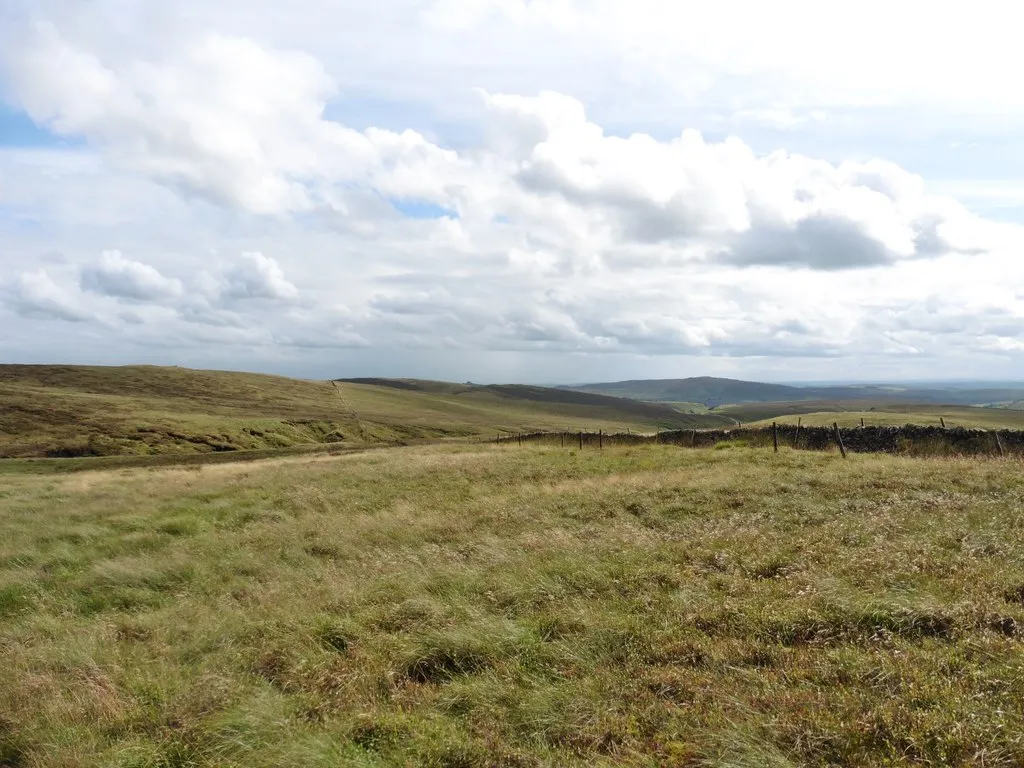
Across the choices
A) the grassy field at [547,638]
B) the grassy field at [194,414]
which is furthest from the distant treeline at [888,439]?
the grassy field at [194,414]

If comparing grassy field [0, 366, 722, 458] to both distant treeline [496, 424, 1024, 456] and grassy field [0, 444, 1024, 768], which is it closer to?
distant treeline [496, 424, 1024, 456]

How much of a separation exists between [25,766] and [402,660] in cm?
365


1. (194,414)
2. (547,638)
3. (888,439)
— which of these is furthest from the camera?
(194,414)

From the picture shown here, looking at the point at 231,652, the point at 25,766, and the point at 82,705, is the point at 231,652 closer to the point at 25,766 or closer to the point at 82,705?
the point at 82,705

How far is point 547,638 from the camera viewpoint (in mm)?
7852

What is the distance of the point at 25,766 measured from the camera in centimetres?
567

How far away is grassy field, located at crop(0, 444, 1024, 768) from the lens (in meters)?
5.40

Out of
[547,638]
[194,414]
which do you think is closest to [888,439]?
[547,638]

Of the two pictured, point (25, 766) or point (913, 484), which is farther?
point (913, 484)

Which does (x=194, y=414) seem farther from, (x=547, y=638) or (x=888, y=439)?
(x=547, y=638)

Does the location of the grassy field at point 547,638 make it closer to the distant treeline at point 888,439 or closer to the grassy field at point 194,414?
the distant treeline at point 888,439

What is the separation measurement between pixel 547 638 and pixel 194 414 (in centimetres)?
10007

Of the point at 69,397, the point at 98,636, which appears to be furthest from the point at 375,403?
the point at 98,636

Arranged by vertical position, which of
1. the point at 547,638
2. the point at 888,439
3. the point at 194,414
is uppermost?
the point at 888,439
